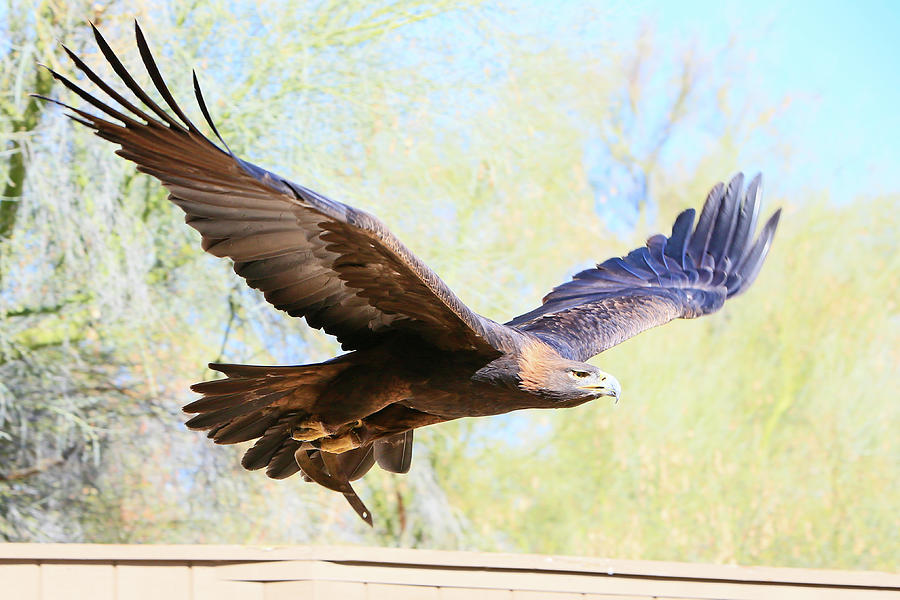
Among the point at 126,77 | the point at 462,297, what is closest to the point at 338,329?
the point at 126,77

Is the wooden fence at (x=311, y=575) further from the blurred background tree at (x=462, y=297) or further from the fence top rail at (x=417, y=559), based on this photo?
the blurred background tree at (x=462, y=297)

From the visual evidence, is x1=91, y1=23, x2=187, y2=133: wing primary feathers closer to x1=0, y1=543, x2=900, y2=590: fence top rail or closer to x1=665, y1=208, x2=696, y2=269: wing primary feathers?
x1=0, y1=543, x2=900, y2=590: fence top rail

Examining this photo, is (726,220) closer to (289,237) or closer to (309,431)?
(309,431)

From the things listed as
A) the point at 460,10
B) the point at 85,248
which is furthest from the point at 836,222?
the point at 85,248

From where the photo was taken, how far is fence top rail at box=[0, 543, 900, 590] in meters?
4.29

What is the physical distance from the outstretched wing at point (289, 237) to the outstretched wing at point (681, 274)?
4.31ft

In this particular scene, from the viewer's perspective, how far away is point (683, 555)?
1311 centimetres

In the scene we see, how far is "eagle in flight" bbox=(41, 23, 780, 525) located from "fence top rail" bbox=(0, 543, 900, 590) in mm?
356

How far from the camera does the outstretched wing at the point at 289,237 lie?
3248 millimetres

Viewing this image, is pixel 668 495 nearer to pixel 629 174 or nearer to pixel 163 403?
pixel 629 174

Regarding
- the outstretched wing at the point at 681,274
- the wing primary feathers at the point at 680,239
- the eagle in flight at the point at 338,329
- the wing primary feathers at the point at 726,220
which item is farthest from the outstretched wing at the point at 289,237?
the wing primary feathers at the point at 726,220

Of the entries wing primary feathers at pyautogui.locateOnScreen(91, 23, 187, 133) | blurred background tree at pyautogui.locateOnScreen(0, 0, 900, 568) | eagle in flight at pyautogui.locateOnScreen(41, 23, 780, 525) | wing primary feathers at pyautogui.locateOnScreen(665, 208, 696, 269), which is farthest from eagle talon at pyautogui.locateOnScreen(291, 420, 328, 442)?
blurred background tree at pyautogui.locateOnScreen(0, 0, 900, 568)

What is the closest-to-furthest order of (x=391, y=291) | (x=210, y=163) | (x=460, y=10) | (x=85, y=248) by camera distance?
1. (x=210, y=163)
2. (x=391, y=291)
3. (x=85, y=248)
4. (x=460, y=10)

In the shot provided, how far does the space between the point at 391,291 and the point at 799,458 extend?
11.2 metres
